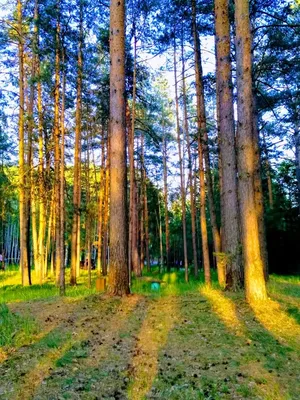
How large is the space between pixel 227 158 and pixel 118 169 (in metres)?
2.67

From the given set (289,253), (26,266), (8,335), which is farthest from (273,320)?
(289,253)

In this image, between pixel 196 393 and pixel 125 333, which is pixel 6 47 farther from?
pixel 196 393

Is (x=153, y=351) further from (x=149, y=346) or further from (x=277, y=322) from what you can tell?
(x=277, y=322)

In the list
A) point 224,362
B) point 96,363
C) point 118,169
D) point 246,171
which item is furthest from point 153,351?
point 118,169

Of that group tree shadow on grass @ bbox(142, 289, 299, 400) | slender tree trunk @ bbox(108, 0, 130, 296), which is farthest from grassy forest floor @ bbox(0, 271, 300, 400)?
slender tree trunk @ bbox(108, 0, 130, 296)

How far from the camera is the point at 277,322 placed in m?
5.14

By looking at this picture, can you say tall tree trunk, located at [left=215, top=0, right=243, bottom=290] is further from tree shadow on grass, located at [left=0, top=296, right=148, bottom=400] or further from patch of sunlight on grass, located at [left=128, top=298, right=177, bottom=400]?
tree shadow on grass, located at [left=0, top=296, right=148, bottom=400]

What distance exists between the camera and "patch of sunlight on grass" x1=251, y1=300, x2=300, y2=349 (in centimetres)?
440

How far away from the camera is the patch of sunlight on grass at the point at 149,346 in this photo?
3.11 m

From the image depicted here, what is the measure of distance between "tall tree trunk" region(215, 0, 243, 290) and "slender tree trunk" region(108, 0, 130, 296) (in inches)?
92.3

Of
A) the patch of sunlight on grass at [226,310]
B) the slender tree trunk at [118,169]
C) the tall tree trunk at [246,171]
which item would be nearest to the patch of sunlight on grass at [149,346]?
the patch of sunlight on grass at [226,310]

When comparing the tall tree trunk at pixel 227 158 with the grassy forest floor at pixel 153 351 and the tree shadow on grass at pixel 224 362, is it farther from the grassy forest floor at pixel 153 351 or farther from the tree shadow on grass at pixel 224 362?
the tree shadow on grass at pixel 224 362

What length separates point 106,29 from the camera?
39.4ft

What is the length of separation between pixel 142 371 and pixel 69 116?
1254 centimetres
